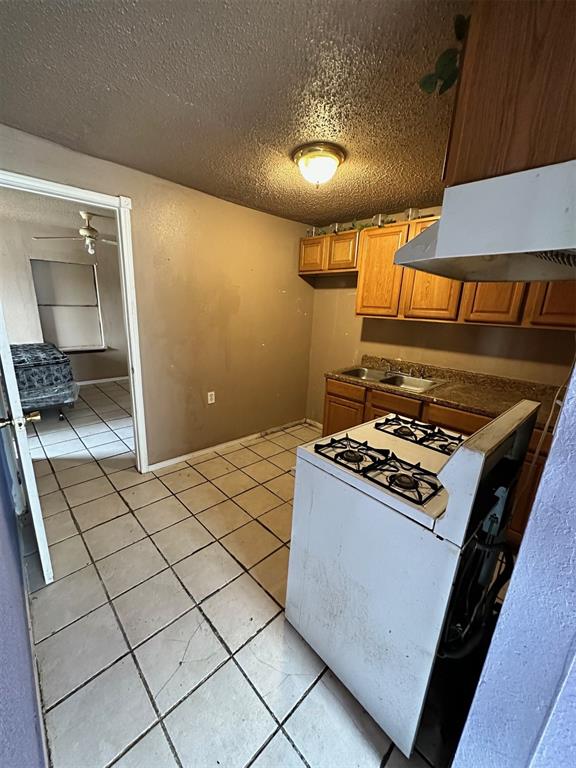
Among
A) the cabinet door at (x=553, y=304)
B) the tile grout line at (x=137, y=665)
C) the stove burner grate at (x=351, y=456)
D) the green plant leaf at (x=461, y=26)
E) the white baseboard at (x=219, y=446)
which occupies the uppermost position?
the green plant leaf at (x=461, y=26)

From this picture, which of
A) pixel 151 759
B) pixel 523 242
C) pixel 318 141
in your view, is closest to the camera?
pixel 523 242

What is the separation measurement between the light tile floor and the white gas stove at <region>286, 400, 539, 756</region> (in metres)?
0.18

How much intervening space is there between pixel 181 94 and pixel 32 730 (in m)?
2.36

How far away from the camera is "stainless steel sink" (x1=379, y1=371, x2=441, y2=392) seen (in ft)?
9.20

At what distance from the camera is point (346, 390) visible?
2842 millimetres

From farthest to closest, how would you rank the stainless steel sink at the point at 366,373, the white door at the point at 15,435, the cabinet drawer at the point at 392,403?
1. the stainless steel sink at the point at 366,373
2. the cabinet drawer at the point at 392,403
3. the white door at the point at 15,435

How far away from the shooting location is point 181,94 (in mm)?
1378

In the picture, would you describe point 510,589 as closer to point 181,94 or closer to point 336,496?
point 336,496

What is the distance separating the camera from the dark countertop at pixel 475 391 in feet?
6.77

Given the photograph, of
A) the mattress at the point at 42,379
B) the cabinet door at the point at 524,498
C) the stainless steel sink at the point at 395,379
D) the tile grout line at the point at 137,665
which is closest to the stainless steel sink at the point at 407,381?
the stainless steel sink at the point at 395,379

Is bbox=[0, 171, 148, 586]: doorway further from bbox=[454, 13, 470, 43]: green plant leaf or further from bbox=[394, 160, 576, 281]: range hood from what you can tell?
bbox=[454, 13, 470, 43]: green plant leaf

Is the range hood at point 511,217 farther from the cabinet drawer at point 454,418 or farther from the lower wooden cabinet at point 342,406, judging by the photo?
the lower wooden cabinet at point 342,406

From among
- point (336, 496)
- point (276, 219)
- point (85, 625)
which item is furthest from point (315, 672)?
point (276, 219)

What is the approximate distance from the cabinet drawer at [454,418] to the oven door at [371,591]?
1.42m
